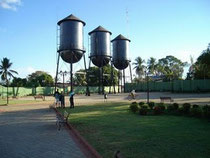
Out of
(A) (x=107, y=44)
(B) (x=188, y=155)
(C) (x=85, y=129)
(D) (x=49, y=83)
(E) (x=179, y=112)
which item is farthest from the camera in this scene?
(D) (x=49, y=83)

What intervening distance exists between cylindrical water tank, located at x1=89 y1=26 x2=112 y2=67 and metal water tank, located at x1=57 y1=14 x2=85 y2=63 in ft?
32.1

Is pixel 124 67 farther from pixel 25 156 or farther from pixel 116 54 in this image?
pixel 25 156

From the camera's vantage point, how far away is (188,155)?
219 inches

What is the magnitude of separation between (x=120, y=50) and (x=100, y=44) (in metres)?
8.04

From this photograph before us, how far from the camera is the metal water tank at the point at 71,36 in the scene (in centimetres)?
3572

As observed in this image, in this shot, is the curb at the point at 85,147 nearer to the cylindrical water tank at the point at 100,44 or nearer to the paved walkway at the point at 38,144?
the paved walkway at the point at 38,144

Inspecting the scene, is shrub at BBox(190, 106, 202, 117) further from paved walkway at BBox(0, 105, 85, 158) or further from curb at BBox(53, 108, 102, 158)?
paved walkway at BBox(0, 105, 85, 158)

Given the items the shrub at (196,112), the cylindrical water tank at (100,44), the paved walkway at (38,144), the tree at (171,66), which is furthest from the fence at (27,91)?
the shrub at (196,112)

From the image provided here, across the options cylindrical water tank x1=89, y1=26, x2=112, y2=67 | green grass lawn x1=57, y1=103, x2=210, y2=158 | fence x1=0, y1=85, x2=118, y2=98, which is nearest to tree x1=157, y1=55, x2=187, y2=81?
fence x1=0, y1=85, x2=118, y2=98

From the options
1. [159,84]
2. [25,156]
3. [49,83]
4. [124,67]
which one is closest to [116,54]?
[124,67]

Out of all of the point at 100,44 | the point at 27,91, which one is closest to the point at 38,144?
the point at 100,44

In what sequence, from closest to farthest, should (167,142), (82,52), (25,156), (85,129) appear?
(25,156)
(167,142)
(85,129)
(82,52)

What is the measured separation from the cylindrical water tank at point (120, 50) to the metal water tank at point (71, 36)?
17.7m

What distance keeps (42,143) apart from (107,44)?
41996mm
